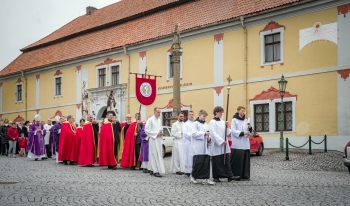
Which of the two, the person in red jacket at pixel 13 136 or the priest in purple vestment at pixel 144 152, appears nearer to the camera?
the priest in purple vestment at pixel 144 152

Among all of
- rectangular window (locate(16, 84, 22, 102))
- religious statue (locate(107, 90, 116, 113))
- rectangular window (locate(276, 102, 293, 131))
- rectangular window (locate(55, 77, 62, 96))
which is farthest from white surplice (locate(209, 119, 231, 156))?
rectangular window (locate(16, 84, 22, 102))

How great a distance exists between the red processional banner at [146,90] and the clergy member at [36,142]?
6546 mm

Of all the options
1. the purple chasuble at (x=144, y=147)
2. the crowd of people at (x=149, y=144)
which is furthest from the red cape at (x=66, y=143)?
the purple chasuble at (x=144, y=147)

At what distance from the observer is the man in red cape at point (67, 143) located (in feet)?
58.3

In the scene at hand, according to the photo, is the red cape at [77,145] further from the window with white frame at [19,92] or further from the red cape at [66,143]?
the window with white frame at [19,92]

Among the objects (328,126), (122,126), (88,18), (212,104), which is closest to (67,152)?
(122,126)

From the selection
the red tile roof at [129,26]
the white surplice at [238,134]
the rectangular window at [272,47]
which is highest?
the red tile roof at [129,26]

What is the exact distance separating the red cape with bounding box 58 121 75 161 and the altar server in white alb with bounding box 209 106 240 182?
8102 millimetres

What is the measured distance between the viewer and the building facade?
19.9m

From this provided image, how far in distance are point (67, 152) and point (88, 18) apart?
2058 cm

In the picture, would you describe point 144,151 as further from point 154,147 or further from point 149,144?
point 154,147

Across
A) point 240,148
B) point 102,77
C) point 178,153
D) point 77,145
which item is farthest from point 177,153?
point 102,77

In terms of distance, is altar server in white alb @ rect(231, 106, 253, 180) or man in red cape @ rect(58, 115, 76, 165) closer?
altar server in white alb @ rect(231, 106, 253, 180)

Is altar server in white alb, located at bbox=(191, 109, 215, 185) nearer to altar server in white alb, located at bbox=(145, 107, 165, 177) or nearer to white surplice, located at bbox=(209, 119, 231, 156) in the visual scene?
white surplice, located at bbox=(209, 119, 231, 156)
